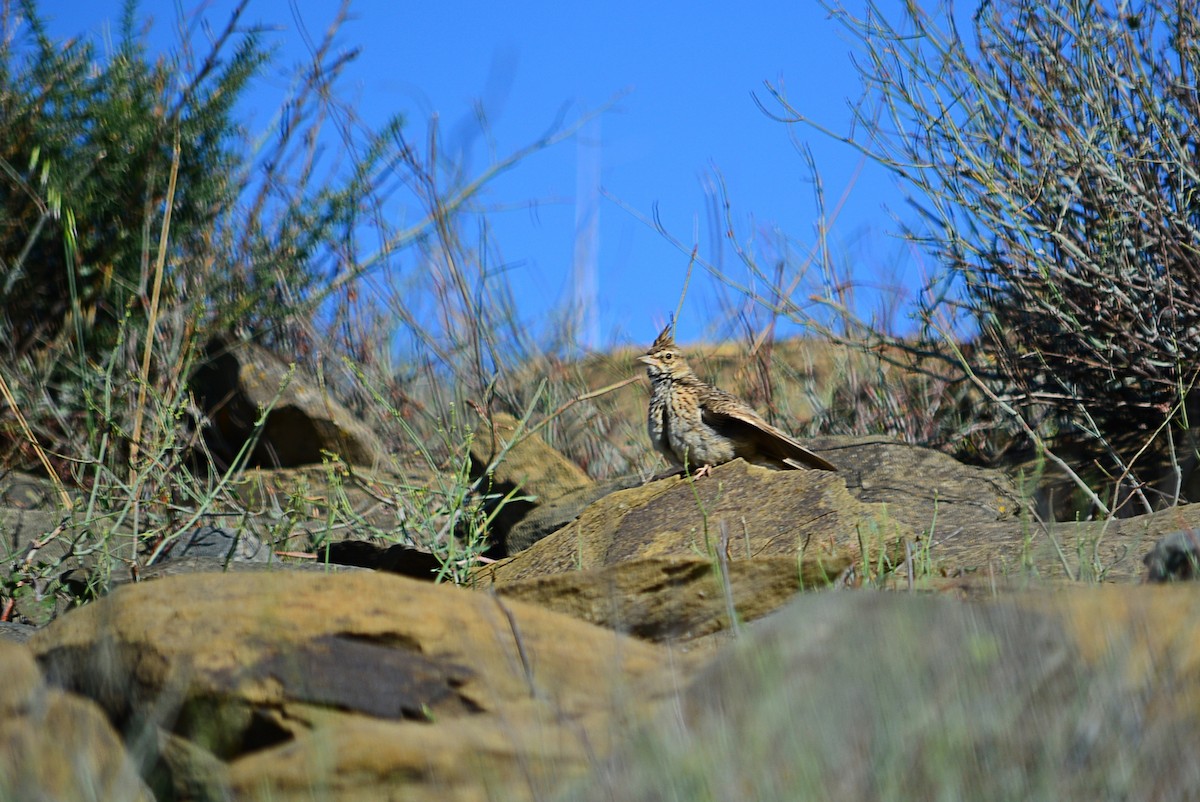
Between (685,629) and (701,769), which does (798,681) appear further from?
(685,629)

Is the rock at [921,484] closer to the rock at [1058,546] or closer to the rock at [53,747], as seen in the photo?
the rock at [1058,546]

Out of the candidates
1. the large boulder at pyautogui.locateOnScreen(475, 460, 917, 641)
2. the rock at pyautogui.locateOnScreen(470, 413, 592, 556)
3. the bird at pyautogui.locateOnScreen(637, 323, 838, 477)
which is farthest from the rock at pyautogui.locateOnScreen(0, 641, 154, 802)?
the rock at pyautogui.locateOnScreen(470, 413, 592, 556)

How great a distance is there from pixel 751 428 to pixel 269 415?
277cm

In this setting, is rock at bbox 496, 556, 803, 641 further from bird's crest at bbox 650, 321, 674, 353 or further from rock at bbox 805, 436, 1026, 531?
bird's crest at bbox 650, 321, 674, 353

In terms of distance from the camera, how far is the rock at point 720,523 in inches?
174

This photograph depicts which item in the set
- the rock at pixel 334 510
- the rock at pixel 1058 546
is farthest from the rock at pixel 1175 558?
the rock at pixel 334 510

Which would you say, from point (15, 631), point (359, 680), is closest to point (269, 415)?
point (15, 631)

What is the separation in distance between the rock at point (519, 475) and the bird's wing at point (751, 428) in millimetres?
909

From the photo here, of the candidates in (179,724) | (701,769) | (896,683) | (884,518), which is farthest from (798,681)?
(884,518)

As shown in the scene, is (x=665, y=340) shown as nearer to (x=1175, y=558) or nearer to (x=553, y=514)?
(x=553, y=514)

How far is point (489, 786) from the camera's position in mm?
1889

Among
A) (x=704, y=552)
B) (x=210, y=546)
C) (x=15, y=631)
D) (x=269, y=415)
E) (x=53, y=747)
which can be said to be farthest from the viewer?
(x=269, y=415)

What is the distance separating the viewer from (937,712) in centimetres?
175

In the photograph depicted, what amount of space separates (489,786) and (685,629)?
125 centimetres
